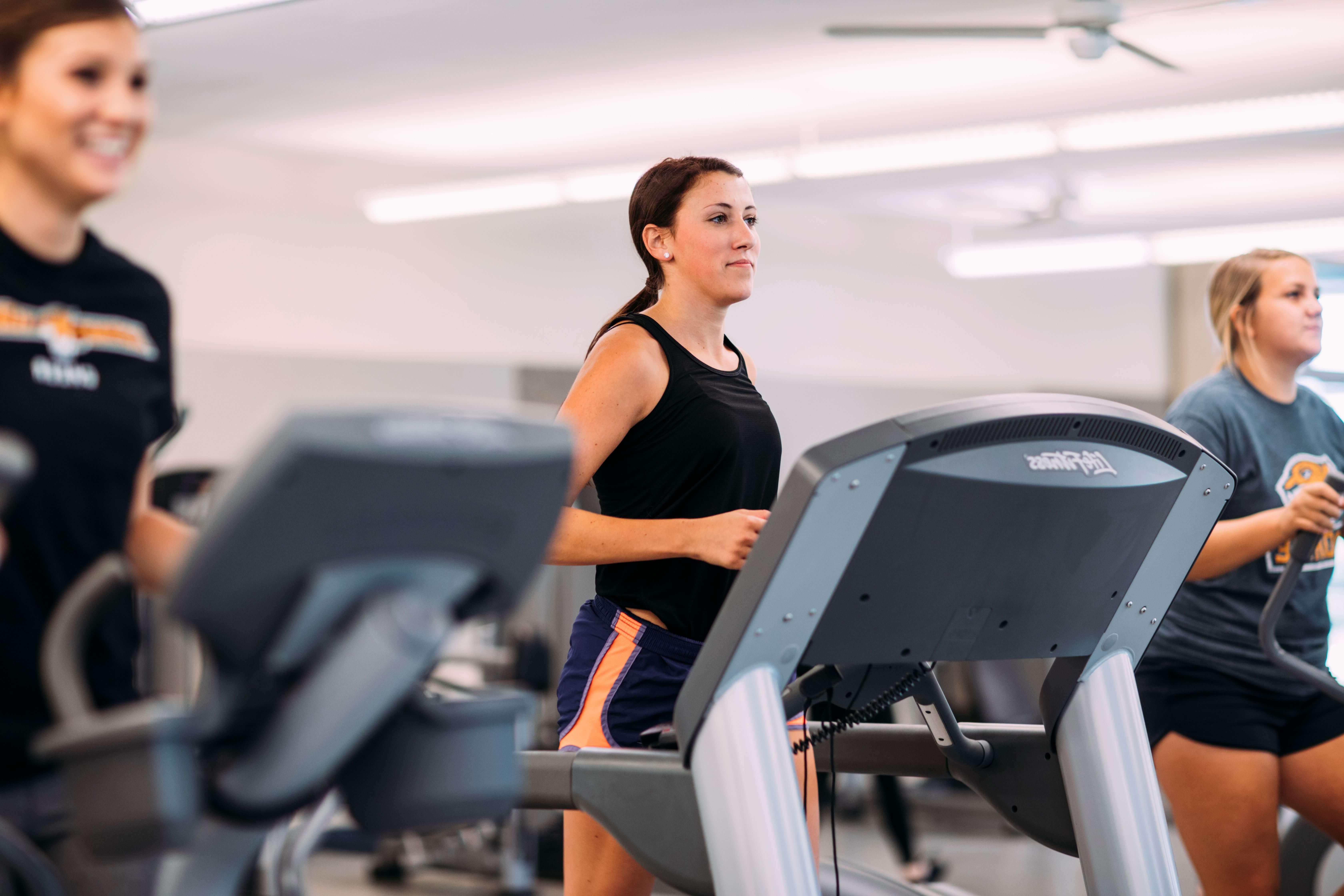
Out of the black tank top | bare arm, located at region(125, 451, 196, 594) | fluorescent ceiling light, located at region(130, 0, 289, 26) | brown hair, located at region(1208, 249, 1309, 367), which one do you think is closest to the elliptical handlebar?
brown hair, located at region(1208, 249, 1309, 367)

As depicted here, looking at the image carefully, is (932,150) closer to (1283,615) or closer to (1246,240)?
(1246,240)

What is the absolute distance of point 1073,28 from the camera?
4.71 meters

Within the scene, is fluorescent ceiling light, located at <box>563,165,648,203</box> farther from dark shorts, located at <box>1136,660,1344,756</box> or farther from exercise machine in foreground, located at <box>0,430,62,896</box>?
exercise machine in foreground, located at <box>0,430,62,896</box>

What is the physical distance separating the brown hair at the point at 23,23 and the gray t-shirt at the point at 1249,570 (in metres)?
1.90

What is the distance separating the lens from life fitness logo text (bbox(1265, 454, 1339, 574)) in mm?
2520

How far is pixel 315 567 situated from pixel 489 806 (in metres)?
0.29

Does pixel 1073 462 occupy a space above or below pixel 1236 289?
below

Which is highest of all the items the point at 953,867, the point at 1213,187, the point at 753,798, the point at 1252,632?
the point at 1213,187

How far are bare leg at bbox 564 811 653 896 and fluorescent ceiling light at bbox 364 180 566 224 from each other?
15.5 ft

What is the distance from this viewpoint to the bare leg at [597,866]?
1.88m

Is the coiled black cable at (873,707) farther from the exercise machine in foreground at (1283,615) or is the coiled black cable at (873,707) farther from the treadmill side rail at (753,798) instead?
the exercise machine in foreground at (1283,615)

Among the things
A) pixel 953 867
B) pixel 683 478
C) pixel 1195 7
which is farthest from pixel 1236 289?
pixel 953 867

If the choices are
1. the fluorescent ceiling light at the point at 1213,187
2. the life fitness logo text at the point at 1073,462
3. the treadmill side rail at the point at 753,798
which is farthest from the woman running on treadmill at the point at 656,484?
the fluorescent ceiling light at the point at 1213,187

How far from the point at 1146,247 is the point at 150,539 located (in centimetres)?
681
